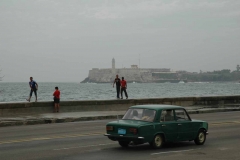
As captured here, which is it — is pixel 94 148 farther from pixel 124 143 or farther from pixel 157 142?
pixel 157 142

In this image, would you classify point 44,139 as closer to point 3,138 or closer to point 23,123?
point 3,138

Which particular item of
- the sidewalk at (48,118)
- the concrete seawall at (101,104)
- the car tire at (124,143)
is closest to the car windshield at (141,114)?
the car tire at (124,143)

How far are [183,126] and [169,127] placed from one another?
2.26 feet

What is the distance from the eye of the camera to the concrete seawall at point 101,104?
26.6 metres

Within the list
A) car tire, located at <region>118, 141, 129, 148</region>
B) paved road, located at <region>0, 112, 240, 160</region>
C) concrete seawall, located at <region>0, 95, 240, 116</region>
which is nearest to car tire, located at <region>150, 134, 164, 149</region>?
paved road, located at <region>0, 112, 240, 160</region>

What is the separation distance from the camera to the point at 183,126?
14.8 m

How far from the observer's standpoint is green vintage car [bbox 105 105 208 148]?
13664 millimetres

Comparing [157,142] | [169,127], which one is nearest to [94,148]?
[157,142]

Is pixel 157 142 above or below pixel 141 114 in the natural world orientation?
below

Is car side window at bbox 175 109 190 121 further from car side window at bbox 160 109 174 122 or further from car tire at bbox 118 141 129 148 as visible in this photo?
car tire at bbox 118 141 129 148

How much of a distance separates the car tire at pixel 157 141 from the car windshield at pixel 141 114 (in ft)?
1.73

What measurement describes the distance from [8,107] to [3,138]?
29.8ft

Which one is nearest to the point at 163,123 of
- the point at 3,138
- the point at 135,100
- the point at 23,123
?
the point at 3,138

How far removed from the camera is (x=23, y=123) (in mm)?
23734
